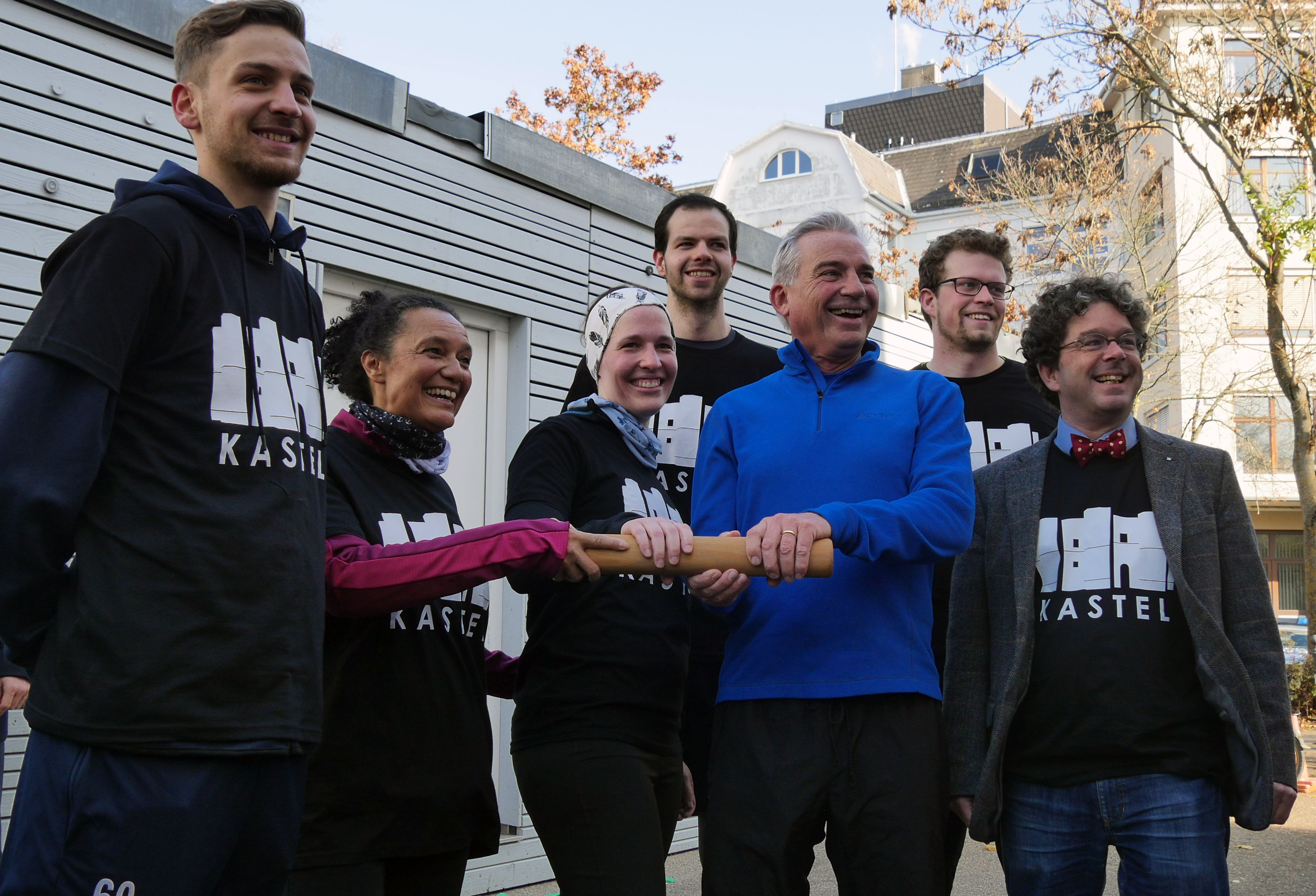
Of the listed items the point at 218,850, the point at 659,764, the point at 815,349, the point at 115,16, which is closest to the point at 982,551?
the point at 815,349

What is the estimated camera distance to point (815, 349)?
2984 mm

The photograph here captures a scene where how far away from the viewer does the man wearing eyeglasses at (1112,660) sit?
285 cm

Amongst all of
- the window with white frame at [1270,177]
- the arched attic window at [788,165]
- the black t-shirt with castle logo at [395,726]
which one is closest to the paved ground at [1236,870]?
the black t-shirt with castle logo at [395,726]

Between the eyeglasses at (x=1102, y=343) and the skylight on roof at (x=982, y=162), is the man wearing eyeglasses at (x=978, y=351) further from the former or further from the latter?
the skylight on roof at (x=982, y=162)

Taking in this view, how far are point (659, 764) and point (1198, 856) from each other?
1.33 m

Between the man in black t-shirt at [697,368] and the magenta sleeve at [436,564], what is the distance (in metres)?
0.86

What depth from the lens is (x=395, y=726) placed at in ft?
8.55

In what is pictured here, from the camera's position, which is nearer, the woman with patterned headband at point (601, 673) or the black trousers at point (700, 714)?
the woman with patterned headband at point (601, 673)

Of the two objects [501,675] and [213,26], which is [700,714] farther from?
[213,26]

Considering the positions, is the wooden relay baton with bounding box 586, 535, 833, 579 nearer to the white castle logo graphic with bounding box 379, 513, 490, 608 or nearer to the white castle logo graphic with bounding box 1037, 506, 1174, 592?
the white castle logo graphic with bounding box 379, 513, 490, 608

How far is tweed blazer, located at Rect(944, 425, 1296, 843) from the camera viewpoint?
2875mm

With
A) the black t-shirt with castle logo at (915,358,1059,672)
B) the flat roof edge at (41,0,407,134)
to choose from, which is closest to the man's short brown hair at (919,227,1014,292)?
the black t-shirt with castle logo at (915,358,1059,672)

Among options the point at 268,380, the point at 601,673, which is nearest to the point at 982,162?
the point at 601,673

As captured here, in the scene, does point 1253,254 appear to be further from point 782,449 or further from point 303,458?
point 303,458
